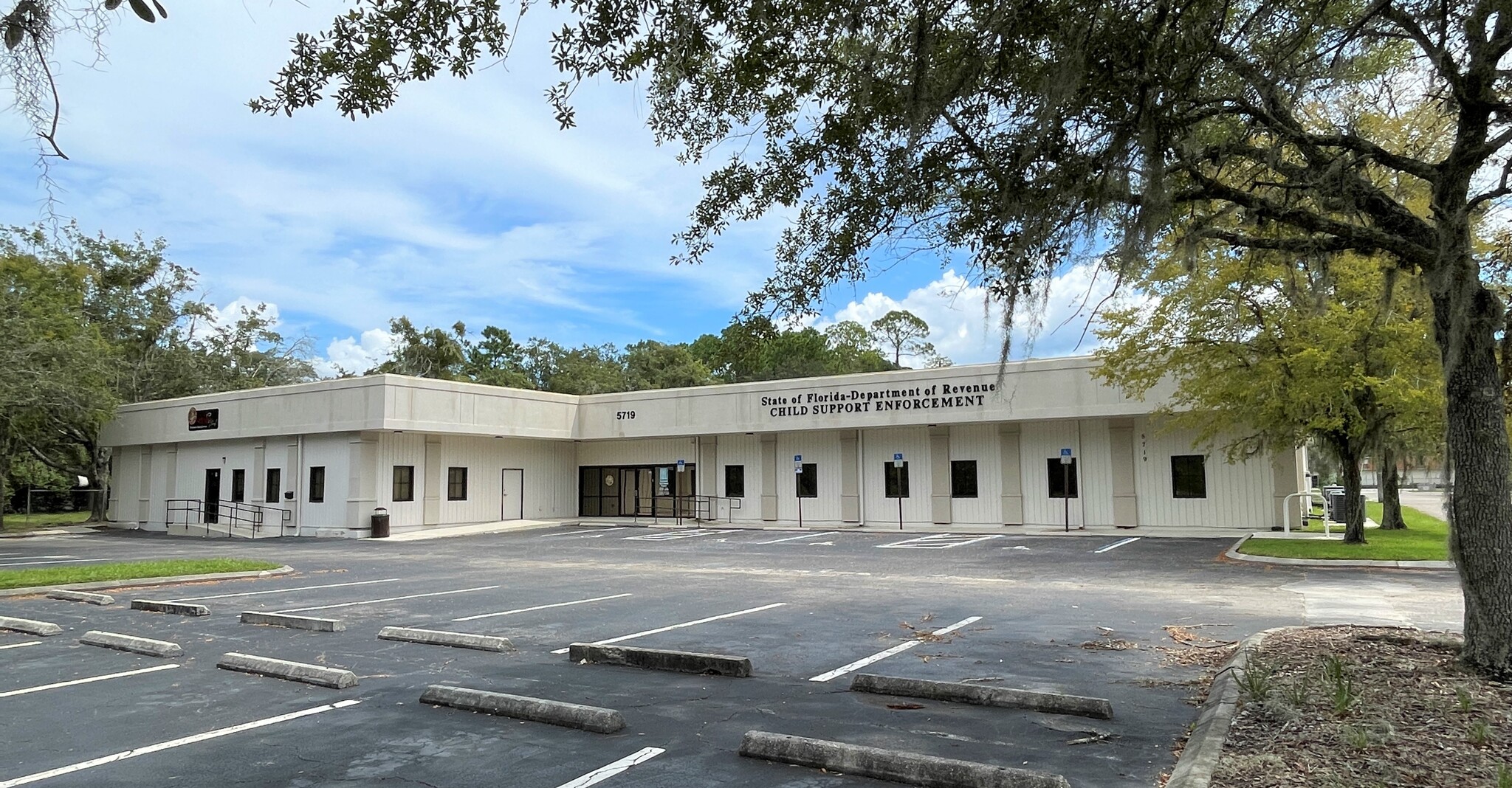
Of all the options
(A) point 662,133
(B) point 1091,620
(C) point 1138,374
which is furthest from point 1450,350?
(C) point 1138,374

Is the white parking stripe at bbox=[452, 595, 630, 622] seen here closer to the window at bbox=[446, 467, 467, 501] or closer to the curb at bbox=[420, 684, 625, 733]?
the curb at bbox=[420, 684, 625, 733]

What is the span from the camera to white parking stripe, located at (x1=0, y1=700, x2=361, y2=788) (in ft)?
17.6

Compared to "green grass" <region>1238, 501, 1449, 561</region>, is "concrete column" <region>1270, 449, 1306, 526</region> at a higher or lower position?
higher

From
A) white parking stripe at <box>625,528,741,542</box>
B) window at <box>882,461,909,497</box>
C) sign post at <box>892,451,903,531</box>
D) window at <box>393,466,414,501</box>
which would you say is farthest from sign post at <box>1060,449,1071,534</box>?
window at <box>393,466,414,501</box>

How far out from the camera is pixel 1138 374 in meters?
21.4

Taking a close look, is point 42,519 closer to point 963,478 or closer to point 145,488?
point 145,488

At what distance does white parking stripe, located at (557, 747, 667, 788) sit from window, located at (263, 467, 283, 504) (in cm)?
3212

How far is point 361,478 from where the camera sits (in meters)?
31.0

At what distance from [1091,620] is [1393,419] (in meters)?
13.9

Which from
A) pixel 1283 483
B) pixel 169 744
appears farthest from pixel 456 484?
pixel 169 744

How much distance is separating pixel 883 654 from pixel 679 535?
21264 mm

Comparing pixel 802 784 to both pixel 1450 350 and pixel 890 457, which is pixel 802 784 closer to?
pixel 1450 350

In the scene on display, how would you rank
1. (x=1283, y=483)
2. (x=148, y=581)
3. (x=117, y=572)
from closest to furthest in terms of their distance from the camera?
1. (x=148, y=581)
2. (x=117, y=572)
3. (x=1283, y=483)

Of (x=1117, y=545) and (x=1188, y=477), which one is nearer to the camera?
(x=1117, y=545)
